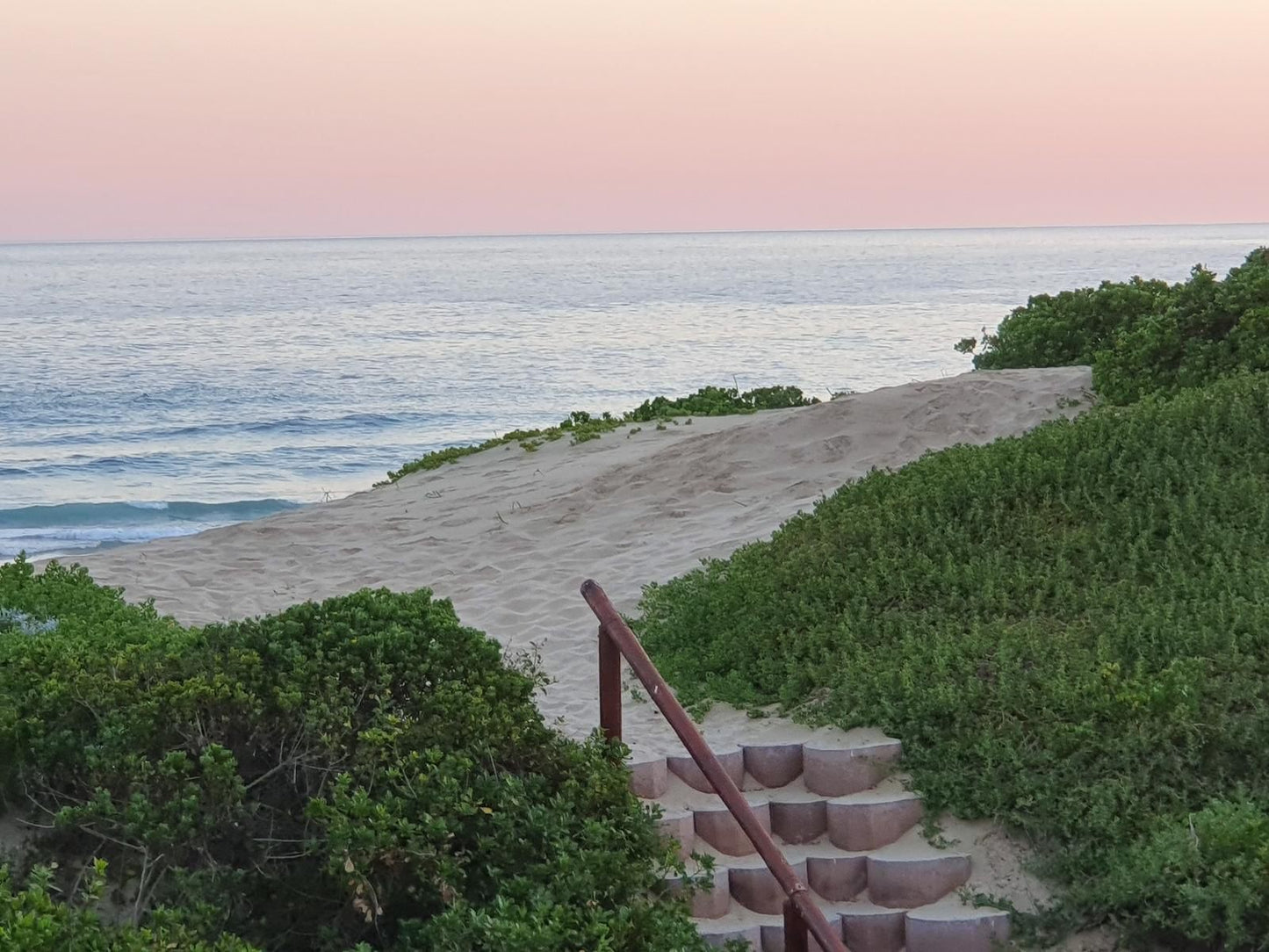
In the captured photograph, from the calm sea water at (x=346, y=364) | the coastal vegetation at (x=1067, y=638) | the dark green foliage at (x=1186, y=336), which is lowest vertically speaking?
the calm sea water at (x=346, y=364)

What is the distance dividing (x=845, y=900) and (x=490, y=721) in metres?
1.84

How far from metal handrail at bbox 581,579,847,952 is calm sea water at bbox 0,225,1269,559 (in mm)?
15582

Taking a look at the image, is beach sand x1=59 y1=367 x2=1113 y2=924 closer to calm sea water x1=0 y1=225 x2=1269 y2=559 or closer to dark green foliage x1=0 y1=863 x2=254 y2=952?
dark green foliage x1=0 y1=863 x2=254 y2=952

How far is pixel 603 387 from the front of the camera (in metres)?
36.6

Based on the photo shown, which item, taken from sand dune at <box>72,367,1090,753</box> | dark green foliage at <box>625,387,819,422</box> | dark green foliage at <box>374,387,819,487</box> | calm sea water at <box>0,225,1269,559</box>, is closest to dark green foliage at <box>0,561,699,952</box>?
sand dune at <box>72,367,1090,753</box>

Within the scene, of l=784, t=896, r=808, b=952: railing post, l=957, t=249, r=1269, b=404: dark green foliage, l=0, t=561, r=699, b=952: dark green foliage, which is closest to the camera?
l=0, t=561, r=699, b=952: dark green foliage

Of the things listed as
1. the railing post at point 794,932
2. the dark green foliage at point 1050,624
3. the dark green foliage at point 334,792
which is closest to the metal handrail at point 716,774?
the railing post at point 794,932

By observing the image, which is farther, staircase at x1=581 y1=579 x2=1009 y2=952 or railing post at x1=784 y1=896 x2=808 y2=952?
staircase at x1=581 y1=579 x2=1009 y2=952

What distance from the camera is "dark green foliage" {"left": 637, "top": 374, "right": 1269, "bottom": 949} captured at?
595 centimetres

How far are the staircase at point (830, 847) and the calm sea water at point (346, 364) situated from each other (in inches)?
593

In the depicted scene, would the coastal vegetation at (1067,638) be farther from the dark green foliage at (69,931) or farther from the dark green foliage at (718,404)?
the dark green foliage at (718,404)

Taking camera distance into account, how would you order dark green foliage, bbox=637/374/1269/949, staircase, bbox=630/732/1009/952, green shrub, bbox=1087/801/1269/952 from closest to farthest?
1. green shrub, bbox=1087/801/1269/952
2. staircase, bbox=630/732/1009/952
3. dark green foliage, bbox=637/374/1269/949

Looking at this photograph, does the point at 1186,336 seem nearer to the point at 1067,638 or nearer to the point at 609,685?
the point at 1067,638

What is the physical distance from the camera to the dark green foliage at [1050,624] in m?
5.95
